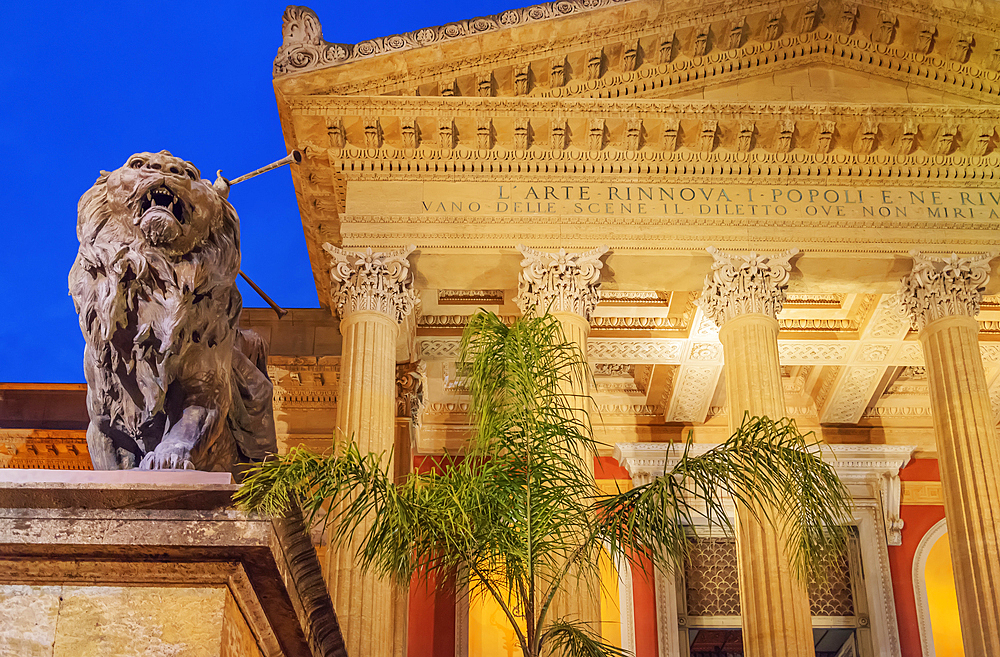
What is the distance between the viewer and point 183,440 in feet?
15.5

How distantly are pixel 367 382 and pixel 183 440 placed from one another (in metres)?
9.59

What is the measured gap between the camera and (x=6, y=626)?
3611mm

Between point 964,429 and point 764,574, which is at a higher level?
point 964,429

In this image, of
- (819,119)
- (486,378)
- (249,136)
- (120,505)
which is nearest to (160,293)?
(120,505)

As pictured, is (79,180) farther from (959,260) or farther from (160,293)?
(160,293)

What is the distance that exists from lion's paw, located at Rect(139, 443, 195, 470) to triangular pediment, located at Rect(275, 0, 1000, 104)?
11.5 m

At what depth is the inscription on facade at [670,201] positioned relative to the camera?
15664mm

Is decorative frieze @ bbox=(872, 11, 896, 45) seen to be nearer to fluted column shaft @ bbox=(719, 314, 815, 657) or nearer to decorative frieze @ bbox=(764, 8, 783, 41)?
decorative frieze @ bbox=(764, 8, 783, 41)

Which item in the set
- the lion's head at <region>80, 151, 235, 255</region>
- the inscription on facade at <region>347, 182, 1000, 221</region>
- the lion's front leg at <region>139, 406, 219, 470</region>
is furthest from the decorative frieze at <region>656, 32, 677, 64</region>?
the lion's front leg at <region>139, 406, 219, 470</region>

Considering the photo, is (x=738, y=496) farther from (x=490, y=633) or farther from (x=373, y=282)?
(x=490, y=633)

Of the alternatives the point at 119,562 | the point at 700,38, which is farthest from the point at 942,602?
the point at 119,562

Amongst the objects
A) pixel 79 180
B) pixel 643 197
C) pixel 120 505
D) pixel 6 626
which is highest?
pixel 79 180

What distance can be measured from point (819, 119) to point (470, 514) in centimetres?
1100

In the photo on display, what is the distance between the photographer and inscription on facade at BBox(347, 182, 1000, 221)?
617 inches
